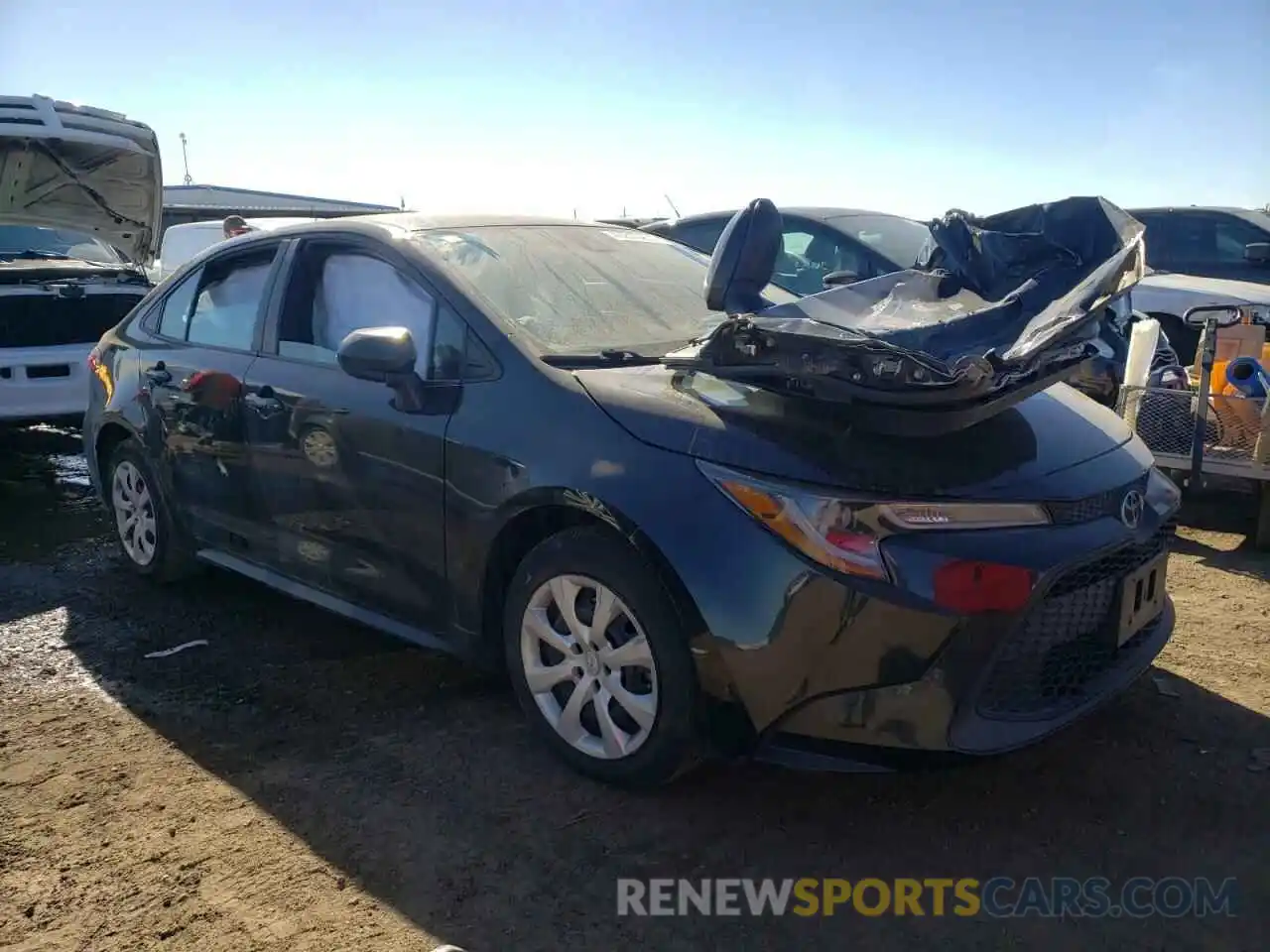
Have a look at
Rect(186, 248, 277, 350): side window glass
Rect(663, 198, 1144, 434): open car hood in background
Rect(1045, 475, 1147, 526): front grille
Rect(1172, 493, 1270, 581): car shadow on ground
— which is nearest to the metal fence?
Rect(1172, 493, 1270, 581): car shadow on ground

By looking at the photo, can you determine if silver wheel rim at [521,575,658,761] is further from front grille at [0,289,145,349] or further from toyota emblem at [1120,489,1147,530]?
front grille at [0,289,145,349]

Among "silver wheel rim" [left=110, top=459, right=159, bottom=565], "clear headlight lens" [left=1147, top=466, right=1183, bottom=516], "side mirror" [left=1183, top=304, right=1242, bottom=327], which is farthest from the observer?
"side mirror" [left=1183, top=304, right=1242, bottom=327]

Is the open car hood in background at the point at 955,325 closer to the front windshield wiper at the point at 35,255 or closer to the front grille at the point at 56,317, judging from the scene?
the front grille at the point at 56,317

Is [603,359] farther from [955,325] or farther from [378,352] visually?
[955,325]

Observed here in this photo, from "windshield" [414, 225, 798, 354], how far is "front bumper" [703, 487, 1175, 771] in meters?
1.23

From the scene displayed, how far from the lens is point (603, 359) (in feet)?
11.0

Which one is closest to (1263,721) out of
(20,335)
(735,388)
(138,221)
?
(735,388)

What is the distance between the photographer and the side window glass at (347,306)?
3.55 m

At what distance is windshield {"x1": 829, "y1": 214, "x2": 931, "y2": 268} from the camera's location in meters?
7.45

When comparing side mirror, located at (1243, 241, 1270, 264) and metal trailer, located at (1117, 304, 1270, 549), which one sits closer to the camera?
metal trailer, located at (1117, 304, 1270, 549)

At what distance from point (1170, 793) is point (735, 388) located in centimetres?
165

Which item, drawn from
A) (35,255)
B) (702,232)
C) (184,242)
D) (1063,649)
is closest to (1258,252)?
(702,232)

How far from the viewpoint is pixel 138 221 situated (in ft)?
32.2

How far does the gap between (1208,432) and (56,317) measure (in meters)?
6.97
